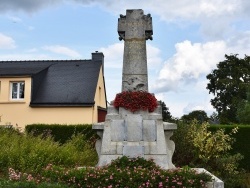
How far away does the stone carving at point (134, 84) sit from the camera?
10.7 metres

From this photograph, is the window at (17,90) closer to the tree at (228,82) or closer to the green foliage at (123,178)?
the green foliage at (123,178)

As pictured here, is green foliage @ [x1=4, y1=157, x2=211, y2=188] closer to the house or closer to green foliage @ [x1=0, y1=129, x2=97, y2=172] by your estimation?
green foliage @ [x1=0, y1=129, x2=97, y2=172]

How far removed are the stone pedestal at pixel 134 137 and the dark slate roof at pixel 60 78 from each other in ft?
43.1

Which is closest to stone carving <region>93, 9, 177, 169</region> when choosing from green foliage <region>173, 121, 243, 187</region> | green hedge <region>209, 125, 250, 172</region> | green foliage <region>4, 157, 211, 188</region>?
green foliage <region>4, 157, 211, 188</region>

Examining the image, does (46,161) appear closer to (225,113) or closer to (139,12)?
(139,12)

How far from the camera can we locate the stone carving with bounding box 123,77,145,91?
10.7 metres

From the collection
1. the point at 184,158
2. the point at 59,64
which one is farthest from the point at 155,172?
the point at 59,64

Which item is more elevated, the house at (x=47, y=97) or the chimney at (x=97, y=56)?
the chimney at (x=97, y=56)

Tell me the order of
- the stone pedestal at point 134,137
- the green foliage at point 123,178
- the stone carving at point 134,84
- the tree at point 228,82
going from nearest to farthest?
the green foliage at point 123,178
the stone pedestal at point 134,137
the stone carving at point 134,84
the tree at point 228,82

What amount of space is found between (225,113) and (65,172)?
31.6m

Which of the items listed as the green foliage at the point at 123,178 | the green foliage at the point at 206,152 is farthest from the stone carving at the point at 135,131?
the green foliage at the point at 206,152

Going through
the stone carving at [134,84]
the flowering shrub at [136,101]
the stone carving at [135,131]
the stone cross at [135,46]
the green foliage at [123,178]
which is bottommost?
the green foliage at [123,178]

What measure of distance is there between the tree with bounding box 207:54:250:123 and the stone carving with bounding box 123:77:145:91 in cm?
2763

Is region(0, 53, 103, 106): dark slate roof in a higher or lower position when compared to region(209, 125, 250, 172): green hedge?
higher
